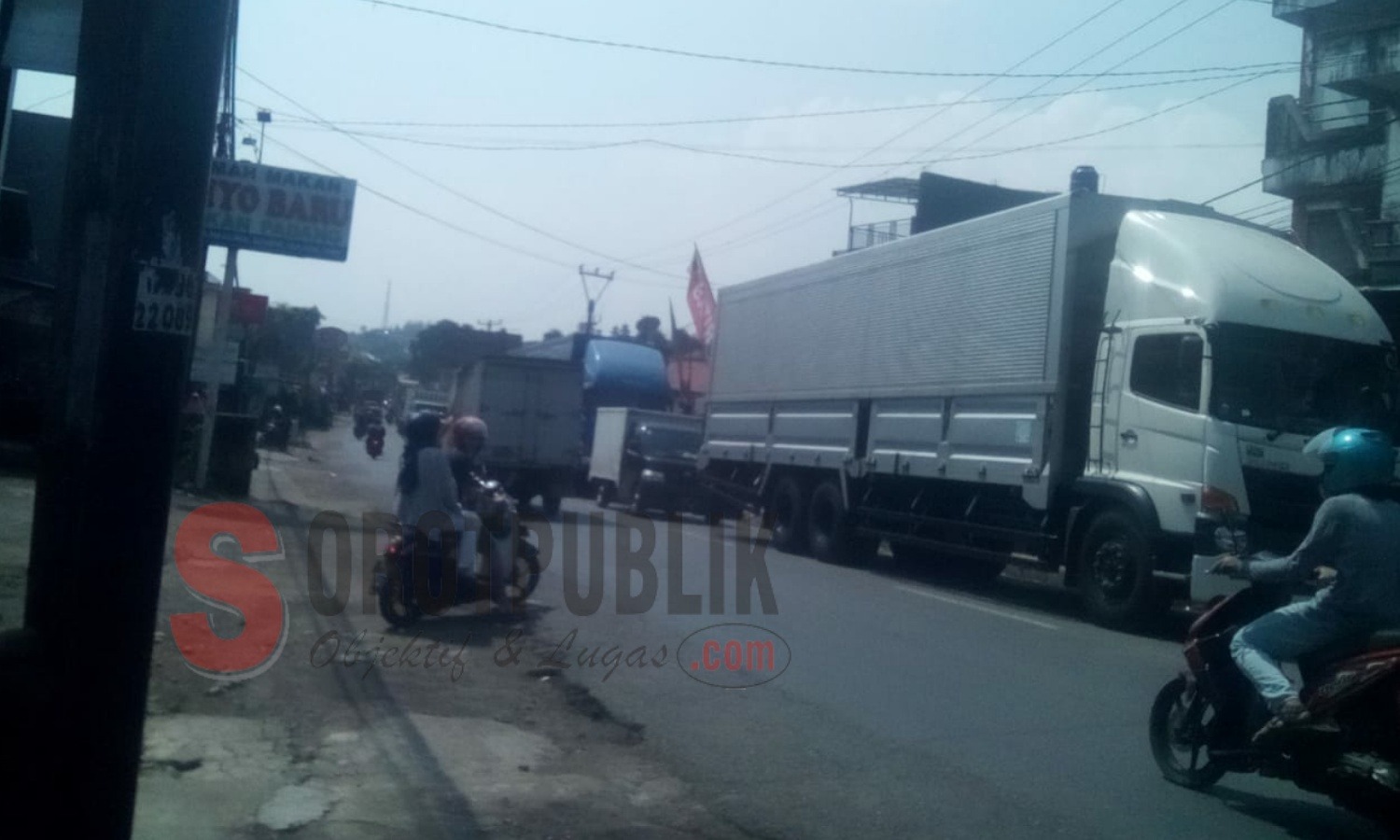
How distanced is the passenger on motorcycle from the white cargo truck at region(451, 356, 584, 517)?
45.1 ft

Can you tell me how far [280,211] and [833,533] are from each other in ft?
35.6

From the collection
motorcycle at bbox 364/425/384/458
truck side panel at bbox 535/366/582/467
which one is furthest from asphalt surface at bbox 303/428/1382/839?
motorcycle at bbox 364/425/384/458

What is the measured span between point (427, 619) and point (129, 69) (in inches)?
253

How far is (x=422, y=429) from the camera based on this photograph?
10.2 meters

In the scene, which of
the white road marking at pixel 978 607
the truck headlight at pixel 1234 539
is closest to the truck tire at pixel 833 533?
the white road marking at pixel 978 607

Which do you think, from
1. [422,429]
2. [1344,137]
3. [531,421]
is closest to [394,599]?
[422,429]

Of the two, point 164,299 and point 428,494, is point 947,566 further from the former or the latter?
point 164,299

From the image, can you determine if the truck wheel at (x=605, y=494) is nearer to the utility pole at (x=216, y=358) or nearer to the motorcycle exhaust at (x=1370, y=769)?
the utility pole at (x=216, y=358)

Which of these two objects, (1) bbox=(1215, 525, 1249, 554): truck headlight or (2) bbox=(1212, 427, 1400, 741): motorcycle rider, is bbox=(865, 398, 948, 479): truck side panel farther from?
(2) bbox=(1212, 427, 1400, 741): motorcycle rider

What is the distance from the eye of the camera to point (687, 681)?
29.2 feet

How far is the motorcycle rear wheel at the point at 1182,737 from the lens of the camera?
21.4ft

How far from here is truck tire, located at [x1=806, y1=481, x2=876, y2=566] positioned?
60.8 ft

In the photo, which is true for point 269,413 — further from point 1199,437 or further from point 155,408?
point 155,408

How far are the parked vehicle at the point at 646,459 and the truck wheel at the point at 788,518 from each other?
20.0 ft
